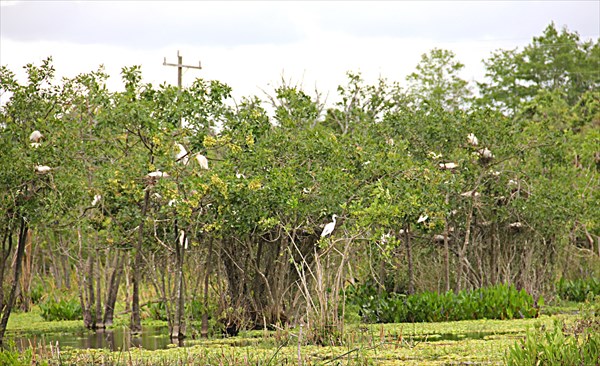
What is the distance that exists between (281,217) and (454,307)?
3790mm

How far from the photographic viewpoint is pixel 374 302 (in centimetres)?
1606

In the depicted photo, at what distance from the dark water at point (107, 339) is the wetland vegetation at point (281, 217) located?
6 centimetres

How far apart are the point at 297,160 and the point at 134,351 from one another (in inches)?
149

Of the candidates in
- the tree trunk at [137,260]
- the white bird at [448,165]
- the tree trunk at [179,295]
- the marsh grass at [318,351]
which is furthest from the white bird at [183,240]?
the white bird at [448,165]

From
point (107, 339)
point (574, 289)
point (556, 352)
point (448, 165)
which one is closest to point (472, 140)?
point (448, 165)

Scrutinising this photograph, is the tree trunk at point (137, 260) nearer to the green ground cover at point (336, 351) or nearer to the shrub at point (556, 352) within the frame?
the green ground cover at point (336, 351)

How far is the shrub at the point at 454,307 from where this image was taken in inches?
617

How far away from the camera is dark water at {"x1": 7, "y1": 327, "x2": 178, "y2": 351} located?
12781 mm

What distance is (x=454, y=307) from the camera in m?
15.8

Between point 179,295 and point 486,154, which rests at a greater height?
point 486,154

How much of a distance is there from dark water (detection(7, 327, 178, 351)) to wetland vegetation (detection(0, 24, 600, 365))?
6 centimetres

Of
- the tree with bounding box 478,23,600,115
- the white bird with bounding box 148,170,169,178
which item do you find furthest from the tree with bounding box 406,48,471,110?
the white bird with bounding box 148,170,169,178

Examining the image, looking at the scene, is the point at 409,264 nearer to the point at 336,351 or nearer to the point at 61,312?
the point at 336,351

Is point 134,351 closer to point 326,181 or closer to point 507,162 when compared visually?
point 326,181
